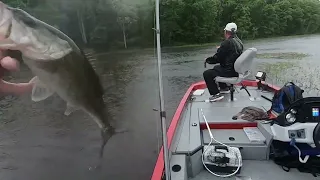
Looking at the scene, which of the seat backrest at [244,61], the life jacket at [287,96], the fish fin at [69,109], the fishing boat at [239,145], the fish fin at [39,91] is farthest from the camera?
the seat backrest at [244,61]

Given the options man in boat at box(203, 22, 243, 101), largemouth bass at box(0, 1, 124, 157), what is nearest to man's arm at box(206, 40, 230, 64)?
man in boat at box(203, 22, 243, 101)

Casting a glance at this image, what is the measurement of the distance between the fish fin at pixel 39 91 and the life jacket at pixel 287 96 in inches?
78.4

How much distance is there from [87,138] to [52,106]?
476mm

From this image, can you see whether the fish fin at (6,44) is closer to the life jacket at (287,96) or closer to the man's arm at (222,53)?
the life jacket at (287,96)

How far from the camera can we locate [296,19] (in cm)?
2327

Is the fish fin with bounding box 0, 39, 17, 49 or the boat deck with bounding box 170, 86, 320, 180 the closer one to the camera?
the fish fin with bounding box 0, 39, 17, 49

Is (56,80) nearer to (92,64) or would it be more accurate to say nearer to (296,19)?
(92,64)

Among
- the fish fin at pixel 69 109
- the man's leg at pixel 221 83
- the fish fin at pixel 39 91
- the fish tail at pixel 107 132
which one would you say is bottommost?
the man's leg at pixel 221 83

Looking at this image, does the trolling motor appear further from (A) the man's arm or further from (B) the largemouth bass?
(A) the man's arm

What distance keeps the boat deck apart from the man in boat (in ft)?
2.41

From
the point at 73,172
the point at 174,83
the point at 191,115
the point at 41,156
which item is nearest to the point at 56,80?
the point at 191,115

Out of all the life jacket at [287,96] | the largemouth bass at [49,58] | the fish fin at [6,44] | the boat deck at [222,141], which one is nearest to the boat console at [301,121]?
the boat deck at [222,141]

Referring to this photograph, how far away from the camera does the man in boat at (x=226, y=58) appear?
3.42 metres

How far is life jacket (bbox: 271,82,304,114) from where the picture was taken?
2.21m
